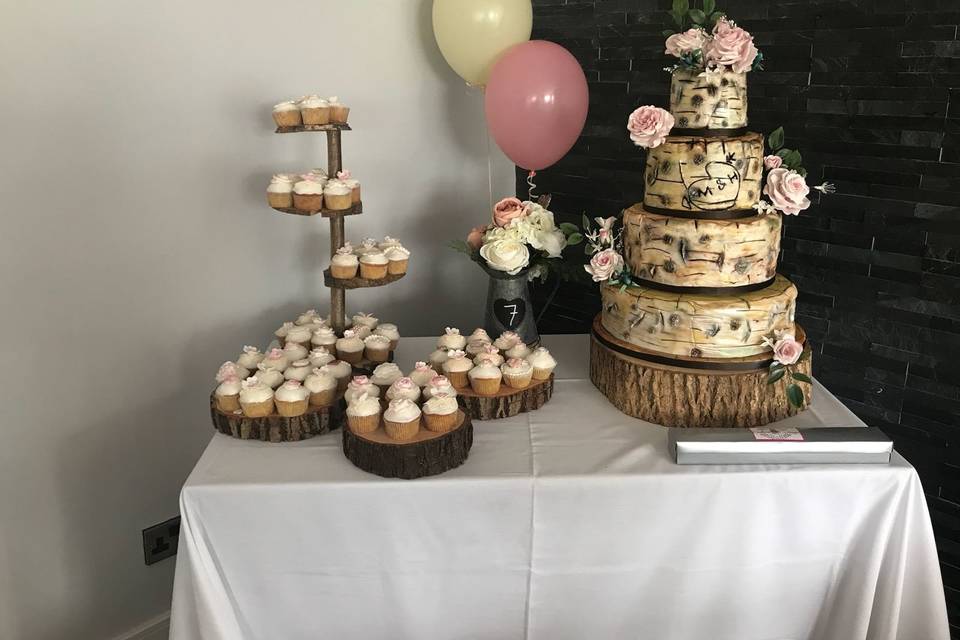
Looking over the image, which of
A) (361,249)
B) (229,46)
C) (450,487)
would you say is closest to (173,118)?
(229,46)

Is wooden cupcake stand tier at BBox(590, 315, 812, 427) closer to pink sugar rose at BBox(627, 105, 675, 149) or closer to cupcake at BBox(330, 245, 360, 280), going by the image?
pink sugar rose at BBox(627, 105, 675, 149)

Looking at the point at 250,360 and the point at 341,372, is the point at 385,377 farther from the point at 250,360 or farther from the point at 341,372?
the point at 250,360

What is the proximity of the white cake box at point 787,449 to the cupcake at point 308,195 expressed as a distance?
0.87 m

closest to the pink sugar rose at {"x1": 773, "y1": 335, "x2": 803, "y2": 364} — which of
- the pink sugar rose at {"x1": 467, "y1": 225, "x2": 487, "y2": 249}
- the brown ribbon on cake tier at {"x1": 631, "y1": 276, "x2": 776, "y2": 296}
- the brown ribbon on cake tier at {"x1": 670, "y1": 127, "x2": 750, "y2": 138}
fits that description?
the brown ribbon on cake tier at {"x1": 631, "y1": 276, "x2": 776, "y2": 296}

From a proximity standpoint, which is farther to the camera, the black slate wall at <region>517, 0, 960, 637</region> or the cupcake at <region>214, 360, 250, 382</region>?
the black slate wall at <region>517, 0, 960, 637</region>

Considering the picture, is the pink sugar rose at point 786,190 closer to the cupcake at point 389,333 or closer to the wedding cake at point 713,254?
the wedding cake at point 713,254

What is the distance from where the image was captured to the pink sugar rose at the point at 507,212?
173cm

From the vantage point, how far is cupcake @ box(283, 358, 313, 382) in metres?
1.49

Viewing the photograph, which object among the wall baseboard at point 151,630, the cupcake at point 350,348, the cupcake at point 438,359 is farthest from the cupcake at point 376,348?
the wall baseboard at point 151,630

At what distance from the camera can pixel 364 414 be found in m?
1.32

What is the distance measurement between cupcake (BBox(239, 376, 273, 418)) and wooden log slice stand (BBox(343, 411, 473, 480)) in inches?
7.4

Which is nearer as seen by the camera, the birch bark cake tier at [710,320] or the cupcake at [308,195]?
the birch bark cake tier at [710,320]

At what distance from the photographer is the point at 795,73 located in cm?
176

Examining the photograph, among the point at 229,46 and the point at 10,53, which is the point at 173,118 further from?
the point at 10,53
